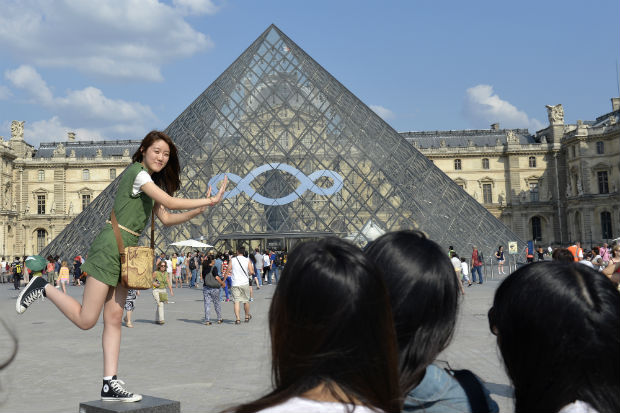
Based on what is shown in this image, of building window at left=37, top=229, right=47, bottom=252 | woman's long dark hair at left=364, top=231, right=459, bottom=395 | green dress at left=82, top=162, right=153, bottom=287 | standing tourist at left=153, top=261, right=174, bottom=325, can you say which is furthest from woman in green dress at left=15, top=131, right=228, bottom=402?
building window at left=37, top=229, right=47, bottom=252

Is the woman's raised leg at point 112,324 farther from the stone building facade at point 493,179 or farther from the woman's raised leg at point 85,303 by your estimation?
the stone building facade at point 493,179

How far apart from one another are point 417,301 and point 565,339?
362mm

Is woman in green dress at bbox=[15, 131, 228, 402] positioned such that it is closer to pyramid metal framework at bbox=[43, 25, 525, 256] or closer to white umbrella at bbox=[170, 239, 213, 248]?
white umbrella at bbox=[170, 239, 213, 248]

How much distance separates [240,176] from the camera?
2423 centimetres

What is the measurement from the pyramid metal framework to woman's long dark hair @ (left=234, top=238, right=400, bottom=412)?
70.5ft

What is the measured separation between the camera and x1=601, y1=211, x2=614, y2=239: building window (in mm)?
50094

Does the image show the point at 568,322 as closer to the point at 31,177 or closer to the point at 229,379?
the point at 229,379

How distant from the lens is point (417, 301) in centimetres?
159

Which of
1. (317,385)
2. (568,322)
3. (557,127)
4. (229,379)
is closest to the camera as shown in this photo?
(317,385)

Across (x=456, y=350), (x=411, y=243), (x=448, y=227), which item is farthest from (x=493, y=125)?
(x=411, y=243)

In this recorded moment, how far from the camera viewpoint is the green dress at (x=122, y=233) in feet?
10.3

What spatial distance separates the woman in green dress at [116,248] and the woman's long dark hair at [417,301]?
4.98 feet

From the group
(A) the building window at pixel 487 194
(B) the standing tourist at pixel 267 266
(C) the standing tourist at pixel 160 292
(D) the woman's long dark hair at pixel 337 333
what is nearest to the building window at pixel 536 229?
(A) the building window at pixel 487 194

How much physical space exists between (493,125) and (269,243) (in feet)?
123
